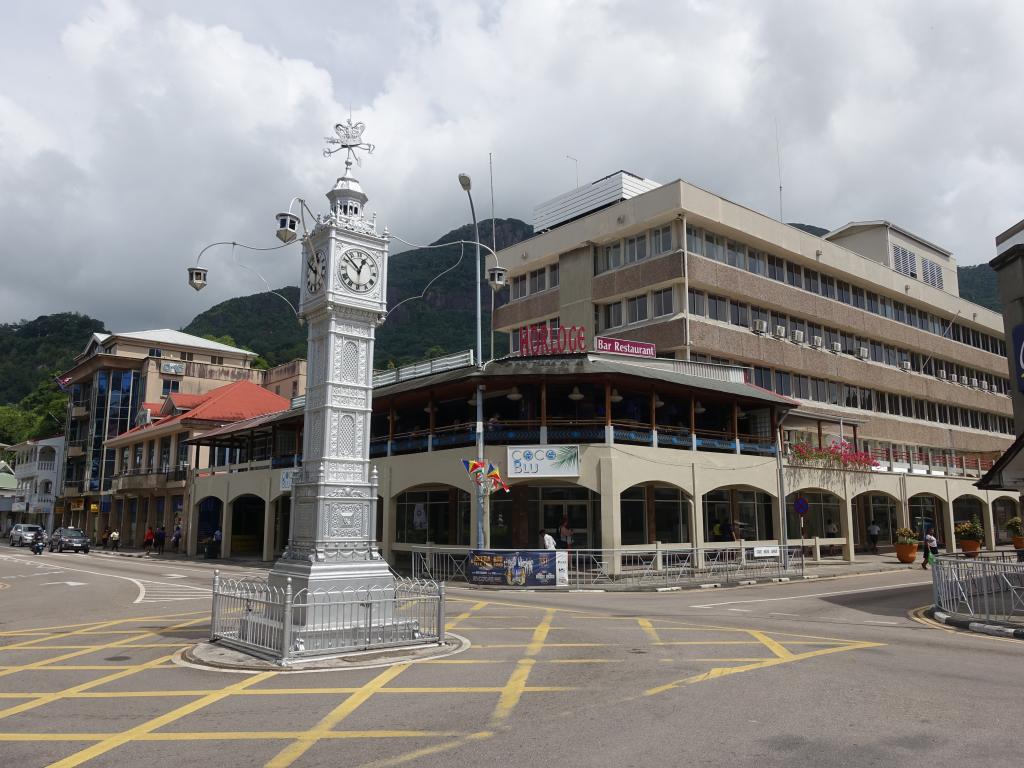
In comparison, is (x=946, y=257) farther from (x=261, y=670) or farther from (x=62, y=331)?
(x=62, y=331)

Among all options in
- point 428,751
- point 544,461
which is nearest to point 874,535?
point 544,461

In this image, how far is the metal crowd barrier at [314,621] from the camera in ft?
36.2

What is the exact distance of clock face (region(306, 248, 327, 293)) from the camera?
13.2 meters

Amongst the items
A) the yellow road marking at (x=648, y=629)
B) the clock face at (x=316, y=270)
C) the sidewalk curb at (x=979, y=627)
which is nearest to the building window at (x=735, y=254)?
the sidewalk curb at (x=979, y=627)

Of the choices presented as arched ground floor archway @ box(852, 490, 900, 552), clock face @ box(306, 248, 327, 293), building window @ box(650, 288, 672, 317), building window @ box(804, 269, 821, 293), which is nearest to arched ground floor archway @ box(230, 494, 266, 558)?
building window @ box(650, 288, 672, 317)

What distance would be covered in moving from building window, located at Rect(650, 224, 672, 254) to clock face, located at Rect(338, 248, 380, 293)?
2895 centimetres

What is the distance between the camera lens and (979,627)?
14.6m

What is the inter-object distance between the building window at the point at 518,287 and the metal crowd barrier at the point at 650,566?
80.9 ft

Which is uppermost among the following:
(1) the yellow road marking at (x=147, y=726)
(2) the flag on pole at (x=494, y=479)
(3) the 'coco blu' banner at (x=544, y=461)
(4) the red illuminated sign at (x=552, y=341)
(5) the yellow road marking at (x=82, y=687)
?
(4) the red illuminated sign at (x=552, y=341)

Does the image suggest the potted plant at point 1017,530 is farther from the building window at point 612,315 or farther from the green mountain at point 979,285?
A: the green mountain at point 979,285

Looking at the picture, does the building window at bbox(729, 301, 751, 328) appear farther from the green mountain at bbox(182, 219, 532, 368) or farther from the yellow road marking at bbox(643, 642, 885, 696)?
the green mountain at bbox(182, 219, 532, 368)

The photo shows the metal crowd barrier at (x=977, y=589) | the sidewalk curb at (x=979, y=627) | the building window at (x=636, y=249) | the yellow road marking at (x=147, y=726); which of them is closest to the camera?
the yellow road marking at (x=147, y=726)

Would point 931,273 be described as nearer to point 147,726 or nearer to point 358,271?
point 358,271

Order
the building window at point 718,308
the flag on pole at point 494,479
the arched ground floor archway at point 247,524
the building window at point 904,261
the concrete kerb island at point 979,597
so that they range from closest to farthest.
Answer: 1. the concrete kerb island at point 979,597
2. the flag on pole at point 494,479
3. the building window at point 718,308
4. the arched ground floor archway at point 247,524
5. the building window at point 904,261
